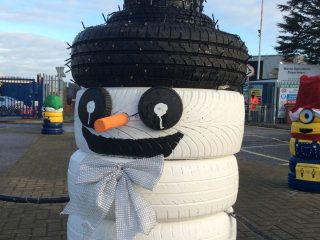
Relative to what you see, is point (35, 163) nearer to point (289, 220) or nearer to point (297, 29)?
point (289, 220)

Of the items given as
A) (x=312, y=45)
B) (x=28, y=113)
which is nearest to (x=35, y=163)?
(x=28, y=113)

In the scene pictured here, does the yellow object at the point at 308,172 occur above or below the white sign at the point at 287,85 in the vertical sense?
below

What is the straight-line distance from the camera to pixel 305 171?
6441 mm

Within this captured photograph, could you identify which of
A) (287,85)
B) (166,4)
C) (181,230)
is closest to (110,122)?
(181,230)

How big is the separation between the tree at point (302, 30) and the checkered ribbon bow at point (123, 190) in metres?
33.1

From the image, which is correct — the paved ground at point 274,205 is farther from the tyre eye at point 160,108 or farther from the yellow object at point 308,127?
the tyre eye at point 160,108

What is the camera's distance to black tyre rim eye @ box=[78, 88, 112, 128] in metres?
2.11

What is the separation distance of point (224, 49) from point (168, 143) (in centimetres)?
58

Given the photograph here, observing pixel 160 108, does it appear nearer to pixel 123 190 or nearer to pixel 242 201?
pixel 123 190

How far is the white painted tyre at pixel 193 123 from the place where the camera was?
2100 millimetres

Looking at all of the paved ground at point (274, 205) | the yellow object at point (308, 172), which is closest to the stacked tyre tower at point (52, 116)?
the paved ground at point (274, 205)

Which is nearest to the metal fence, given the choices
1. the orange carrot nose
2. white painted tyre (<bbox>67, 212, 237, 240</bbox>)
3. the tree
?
the tree

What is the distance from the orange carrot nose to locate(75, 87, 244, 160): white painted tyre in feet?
0.15

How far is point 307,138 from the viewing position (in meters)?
6.44
